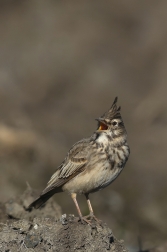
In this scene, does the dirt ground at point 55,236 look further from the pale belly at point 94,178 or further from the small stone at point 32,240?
the pale belly at point 94,178

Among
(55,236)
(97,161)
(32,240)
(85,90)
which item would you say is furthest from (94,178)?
(85,90)

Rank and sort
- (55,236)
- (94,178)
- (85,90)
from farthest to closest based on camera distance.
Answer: (85,90) < (94,178) < (55,236)

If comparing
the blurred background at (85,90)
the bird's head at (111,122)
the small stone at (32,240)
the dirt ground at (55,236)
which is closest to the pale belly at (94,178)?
the bird's head at (111,122)

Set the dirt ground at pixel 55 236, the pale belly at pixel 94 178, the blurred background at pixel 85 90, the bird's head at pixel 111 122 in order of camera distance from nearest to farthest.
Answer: the dirt ground at pixel 55 236 → the pale belly at pixel 94 178 → the bird's head at pixel 111 122 → the blurred background at pixel 85 90

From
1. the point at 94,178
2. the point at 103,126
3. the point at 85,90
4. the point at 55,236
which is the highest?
the point at 85,90

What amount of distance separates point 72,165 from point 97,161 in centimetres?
43

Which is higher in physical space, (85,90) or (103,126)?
(85,90)

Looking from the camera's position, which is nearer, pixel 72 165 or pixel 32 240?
pixel 32 240

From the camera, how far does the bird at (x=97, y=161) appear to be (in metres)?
9.57

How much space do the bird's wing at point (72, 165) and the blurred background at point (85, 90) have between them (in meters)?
4.33

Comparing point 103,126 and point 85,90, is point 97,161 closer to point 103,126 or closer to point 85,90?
point 103,126

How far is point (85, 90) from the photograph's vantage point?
76.4 ft

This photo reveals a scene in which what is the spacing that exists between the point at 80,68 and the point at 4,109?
12.5 feet

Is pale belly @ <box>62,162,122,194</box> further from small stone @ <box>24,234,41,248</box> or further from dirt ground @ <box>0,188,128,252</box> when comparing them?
small stone @ <box>24,234,41,248</box>
